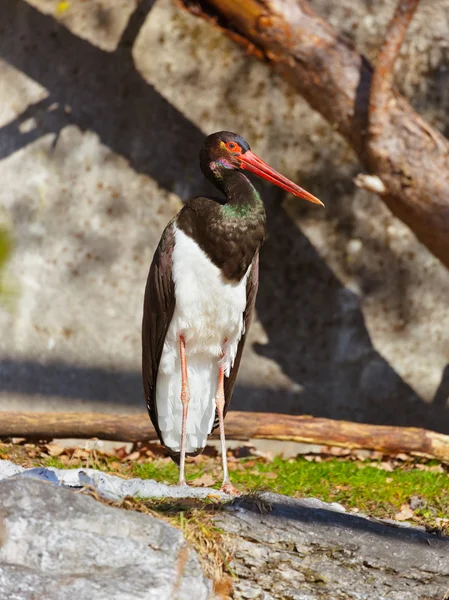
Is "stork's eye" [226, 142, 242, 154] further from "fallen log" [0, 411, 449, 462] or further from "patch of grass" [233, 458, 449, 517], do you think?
"fallen log" [0, 411, 449, 462]

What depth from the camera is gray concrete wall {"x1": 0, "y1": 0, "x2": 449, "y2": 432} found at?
588cm

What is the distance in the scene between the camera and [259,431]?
5.14 metres

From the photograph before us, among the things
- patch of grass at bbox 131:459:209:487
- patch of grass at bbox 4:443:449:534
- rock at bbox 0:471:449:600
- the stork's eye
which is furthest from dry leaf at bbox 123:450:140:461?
the stork's eye

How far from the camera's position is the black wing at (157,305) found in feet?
12.7

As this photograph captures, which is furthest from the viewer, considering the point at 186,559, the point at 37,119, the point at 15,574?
the point at 37,119

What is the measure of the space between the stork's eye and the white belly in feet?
1.47

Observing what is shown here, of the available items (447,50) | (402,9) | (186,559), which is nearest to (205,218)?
(186,559)

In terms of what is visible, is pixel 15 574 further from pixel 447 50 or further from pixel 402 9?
pixel 447 50

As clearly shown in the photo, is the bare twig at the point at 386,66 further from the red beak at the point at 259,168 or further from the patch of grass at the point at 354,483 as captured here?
the patch of grass at the point at 354,483

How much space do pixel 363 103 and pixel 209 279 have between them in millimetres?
2067

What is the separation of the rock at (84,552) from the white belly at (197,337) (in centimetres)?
143

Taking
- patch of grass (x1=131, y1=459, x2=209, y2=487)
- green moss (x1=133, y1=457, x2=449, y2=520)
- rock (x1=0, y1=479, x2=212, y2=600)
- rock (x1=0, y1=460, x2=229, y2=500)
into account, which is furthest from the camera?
patch of grass (x1=131, y1=459, x2=209, y2=487)

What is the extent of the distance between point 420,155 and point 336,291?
1233 mm

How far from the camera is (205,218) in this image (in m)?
3.79
